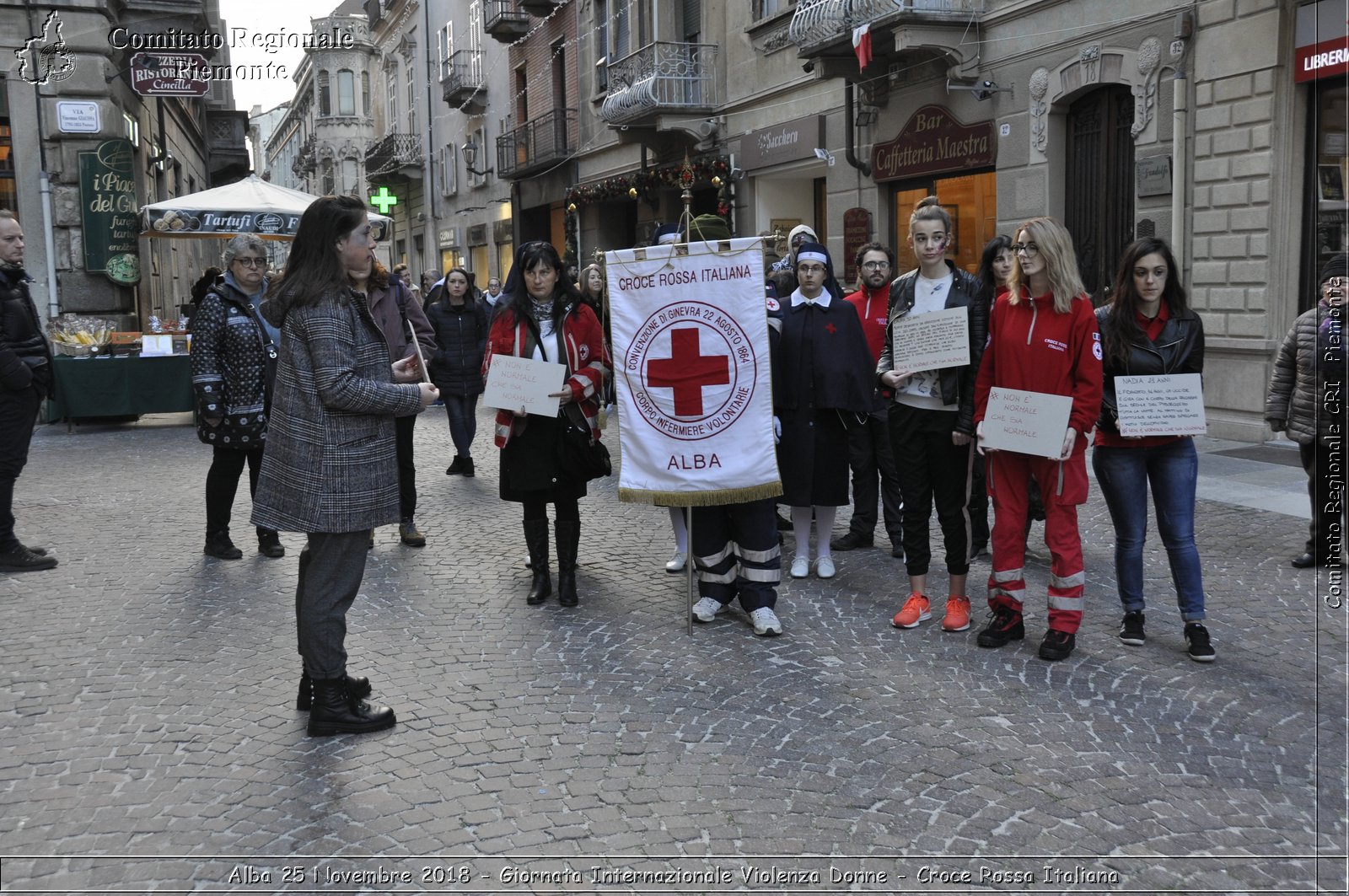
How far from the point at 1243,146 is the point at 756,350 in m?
7.74

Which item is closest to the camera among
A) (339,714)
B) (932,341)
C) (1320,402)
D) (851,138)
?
(339,714)

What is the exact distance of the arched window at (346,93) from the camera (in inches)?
2275

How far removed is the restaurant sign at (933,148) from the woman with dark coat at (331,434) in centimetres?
1176

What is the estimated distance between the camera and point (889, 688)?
4.92m

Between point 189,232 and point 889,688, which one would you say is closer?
point 889,688

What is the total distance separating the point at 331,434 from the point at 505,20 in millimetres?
28966

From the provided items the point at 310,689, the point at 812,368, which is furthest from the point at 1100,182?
the point at 310,689

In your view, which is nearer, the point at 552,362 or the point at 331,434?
the point at 331,434

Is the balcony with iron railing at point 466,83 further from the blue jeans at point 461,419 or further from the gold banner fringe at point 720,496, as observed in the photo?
the gold banner fringe at point 720,496

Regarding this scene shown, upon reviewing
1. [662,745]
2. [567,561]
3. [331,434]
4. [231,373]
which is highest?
[231,373]

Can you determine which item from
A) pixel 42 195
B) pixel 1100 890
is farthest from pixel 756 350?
pixel 42 195

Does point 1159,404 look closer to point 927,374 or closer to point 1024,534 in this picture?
point 1024,534

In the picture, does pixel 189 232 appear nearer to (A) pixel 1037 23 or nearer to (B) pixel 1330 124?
(A) pixel 1037 23

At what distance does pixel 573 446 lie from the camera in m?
6.38
